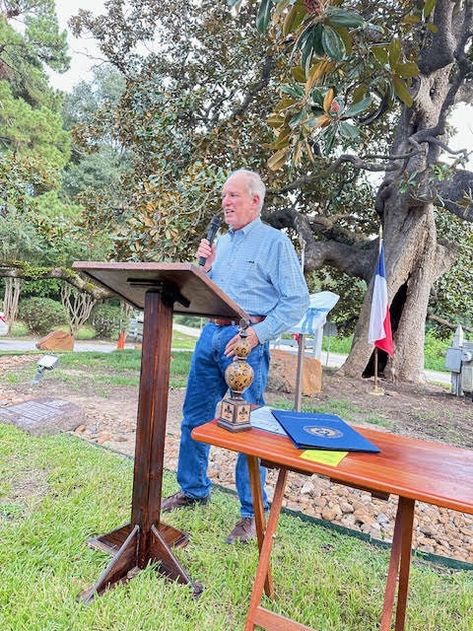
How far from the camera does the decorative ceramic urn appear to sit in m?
1.30

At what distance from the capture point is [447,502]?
2.99ft

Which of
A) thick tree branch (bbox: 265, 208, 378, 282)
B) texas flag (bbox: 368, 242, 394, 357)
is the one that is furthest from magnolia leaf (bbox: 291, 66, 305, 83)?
thick tree branch (bbox: 265, 208, 378, 282)

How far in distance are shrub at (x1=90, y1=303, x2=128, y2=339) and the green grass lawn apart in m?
12.7

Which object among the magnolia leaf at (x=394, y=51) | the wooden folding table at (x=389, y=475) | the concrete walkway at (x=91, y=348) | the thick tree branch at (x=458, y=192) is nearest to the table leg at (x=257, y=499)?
the wooden folding table at (x=389, y=475)

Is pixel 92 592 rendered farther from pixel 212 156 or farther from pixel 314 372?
pixel 212 156

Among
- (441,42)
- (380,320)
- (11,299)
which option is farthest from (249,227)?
(11,299)

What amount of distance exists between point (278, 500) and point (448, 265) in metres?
7.49

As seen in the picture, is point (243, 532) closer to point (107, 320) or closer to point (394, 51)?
point (394, 51)

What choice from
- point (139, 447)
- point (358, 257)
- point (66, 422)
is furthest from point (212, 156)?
point (139, 447)

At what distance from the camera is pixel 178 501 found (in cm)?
205

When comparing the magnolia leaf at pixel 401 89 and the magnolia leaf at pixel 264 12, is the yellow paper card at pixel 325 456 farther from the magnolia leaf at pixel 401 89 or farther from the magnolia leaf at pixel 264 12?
the magnolia leaf at pixel 401 89

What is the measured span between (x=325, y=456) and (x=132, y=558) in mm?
867

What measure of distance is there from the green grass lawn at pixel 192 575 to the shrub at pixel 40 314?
39.9 feet

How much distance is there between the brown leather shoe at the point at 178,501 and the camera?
6.63ft
